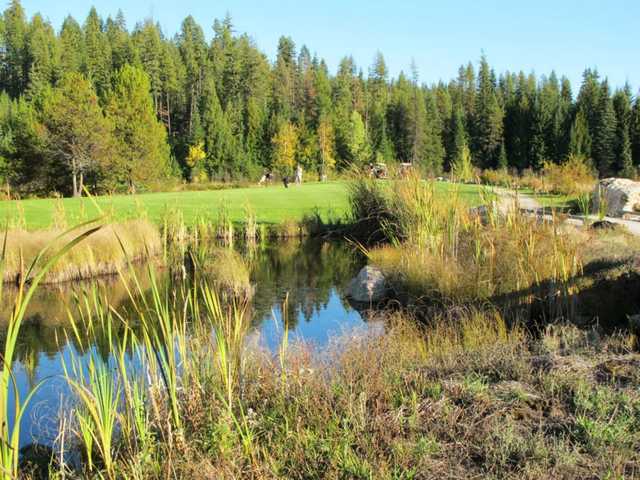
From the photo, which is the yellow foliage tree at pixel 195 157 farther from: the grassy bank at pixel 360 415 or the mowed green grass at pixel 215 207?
the grassy bank at pixel 360 415

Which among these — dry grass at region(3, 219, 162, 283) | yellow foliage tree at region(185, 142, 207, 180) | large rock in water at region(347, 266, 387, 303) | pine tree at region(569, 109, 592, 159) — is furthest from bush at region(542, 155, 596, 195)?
yellow foliage tree at region(185, 142, 207, 180)

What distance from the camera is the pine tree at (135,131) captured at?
1426 inches

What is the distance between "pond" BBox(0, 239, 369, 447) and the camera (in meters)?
4.58

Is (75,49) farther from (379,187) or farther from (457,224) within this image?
(457,224)

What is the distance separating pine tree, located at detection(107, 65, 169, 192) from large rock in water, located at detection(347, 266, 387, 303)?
1139 inches

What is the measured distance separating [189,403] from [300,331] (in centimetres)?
347

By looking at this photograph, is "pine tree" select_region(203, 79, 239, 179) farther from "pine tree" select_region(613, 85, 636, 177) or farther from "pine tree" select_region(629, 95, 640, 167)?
"pine tree" select_region(629, 95, 640, 167)

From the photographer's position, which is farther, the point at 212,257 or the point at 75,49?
the point at 75,49

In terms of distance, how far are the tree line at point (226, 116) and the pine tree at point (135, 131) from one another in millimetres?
85

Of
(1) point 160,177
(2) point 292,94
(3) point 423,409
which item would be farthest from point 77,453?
(2) point 292,94

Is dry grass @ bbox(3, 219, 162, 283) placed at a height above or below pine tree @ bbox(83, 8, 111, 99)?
below

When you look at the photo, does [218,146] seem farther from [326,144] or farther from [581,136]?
[581,136]

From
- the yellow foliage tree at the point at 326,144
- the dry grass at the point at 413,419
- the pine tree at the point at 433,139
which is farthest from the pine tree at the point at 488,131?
the dry grass at the point at 413,419

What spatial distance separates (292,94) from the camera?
71688 mm
